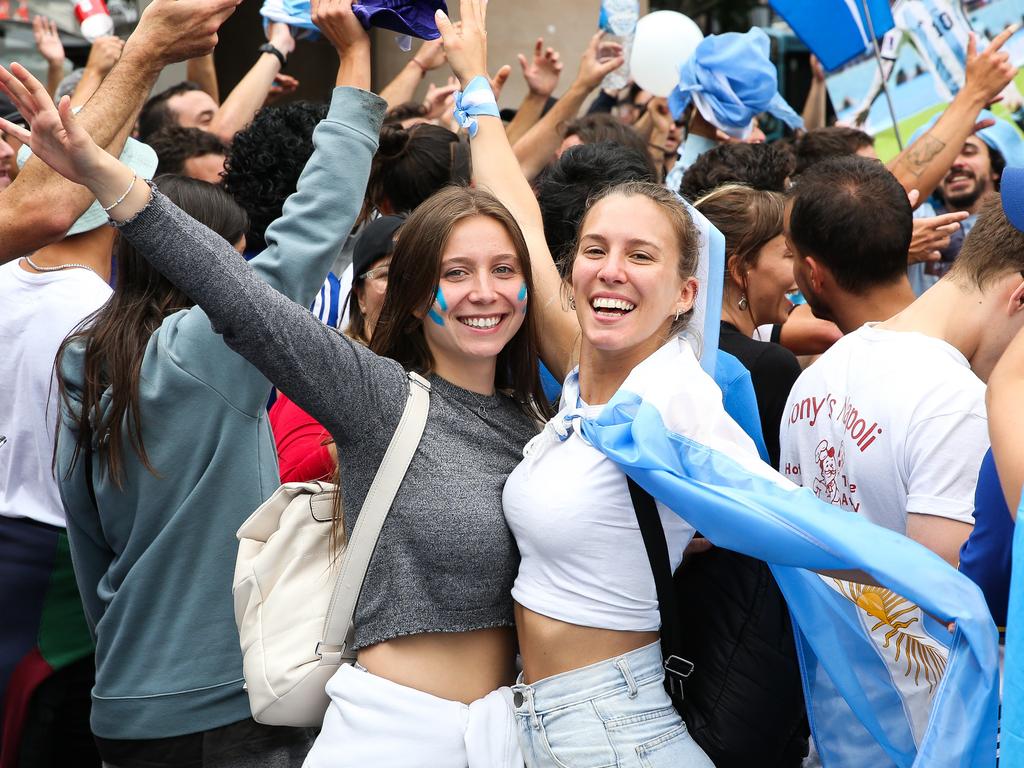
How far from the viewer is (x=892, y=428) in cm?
266

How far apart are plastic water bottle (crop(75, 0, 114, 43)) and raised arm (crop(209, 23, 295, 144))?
723 mm

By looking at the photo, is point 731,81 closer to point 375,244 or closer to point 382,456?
point 375,244

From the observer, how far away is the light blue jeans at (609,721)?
7.41 feet

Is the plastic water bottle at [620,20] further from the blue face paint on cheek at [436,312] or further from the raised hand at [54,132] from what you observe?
the raised hand at [54,132]

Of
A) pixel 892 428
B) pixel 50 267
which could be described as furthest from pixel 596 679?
pixel 50 267

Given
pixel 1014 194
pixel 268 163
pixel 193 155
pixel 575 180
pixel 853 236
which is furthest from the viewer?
pixel 193 155

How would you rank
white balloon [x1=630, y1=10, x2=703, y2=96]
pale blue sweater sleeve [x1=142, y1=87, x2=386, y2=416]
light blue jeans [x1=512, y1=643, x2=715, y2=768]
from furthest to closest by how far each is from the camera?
1. white balloon [x1=630, y1=10, x2=703, y2=96]
2. pale blue sweater sleeve [x1=142, y1=87, x2=386, y2=416]
3. light blue jeans [x1=512, y1=643, x2=715, y2=768]

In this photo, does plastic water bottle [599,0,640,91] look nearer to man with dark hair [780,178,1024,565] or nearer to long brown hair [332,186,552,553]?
man with dark hair [780,178,1024,565]

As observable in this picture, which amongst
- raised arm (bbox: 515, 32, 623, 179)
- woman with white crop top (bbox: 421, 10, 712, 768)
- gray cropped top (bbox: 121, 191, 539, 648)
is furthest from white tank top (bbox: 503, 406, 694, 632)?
raised arm (bbox: 515, 32, 623, 179)

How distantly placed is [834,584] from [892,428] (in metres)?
0.47

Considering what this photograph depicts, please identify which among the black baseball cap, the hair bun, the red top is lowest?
the red top

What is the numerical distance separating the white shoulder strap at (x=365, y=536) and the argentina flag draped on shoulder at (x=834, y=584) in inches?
14.3

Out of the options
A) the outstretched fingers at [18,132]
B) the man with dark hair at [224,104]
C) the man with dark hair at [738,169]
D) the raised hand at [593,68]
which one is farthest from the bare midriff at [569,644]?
the man with dark hair at [224,104]

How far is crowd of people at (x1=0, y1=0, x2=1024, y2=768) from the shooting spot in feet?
7.21
